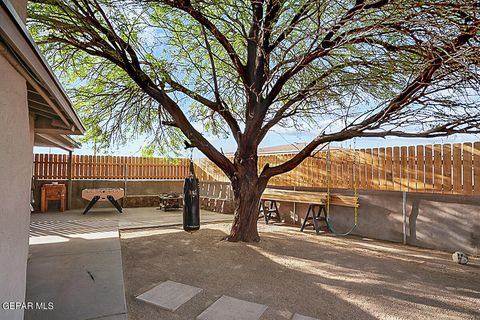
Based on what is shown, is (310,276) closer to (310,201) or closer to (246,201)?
(246,201)

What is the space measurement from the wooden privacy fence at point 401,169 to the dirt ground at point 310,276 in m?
1.21

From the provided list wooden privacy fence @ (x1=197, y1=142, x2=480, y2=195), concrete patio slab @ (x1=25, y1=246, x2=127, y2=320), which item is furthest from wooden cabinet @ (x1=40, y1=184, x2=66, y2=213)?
wooden privacy fence @ (x1=197, y1=142, x2=480, y2=195)

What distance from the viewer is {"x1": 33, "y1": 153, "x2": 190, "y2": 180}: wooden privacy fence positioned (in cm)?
927

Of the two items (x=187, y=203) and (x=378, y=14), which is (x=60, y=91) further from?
(x=378, y=14)

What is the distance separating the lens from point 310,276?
3.62 m

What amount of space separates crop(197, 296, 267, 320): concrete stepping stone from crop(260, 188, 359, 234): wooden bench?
13.0 ft

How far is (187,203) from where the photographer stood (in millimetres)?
5043

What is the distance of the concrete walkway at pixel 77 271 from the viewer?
8.24 ft

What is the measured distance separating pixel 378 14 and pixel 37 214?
9.86 m

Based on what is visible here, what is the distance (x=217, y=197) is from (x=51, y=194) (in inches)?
215

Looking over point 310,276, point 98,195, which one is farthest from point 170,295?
point 98,195

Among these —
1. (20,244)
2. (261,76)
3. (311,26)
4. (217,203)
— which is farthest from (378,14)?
(217,203)

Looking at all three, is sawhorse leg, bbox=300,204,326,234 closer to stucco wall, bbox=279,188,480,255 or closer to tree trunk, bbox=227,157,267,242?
stucco wall, bbox=279,188,480,255

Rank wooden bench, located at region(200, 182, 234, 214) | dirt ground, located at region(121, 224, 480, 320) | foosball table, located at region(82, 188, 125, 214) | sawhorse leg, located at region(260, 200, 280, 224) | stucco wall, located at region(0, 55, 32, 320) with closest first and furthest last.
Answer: stucco wall, located at region(0, 55, 32, 320) < dirt ground, located at region(121, 224, 480, 320) < sawhorse leg, located at region(260, 200, 280, 224) < foosball table, located at region(82, 188, 125, 214) < wooden bench, located at region(200, 182, 234, 214)
